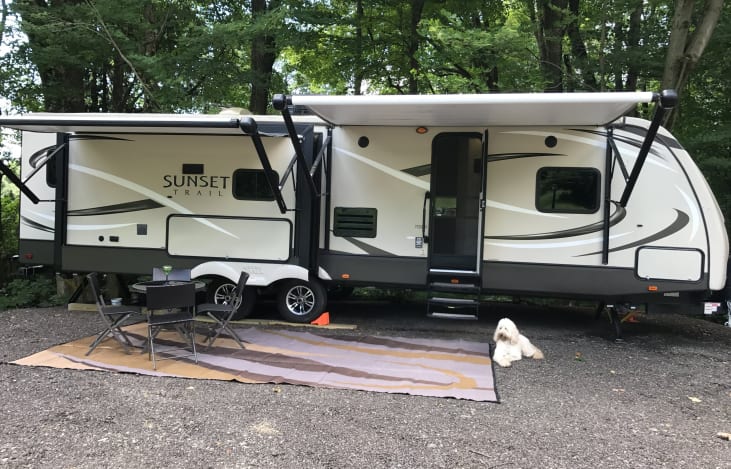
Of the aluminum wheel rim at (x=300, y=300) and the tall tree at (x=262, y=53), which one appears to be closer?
the aluminum wheel rim at (x=300, y=300)

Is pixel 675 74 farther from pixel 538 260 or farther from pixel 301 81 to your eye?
pixel 301 81

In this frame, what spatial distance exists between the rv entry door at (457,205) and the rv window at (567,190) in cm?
71

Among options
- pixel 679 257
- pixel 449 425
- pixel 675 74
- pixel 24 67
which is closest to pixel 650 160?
pixel 679 257

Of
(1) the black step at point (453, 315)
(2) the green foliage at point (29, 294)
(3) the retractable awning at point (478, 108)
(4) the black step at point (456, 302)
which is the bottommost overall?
(2) the green foliage at point (29, 294)

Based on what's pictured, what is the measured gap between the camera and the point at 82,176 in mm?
6793

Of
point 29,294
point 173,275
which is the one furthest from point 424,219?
point 29,294

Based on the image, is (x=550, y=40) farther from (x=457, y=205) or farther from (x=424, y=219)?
(x=424, y=219)

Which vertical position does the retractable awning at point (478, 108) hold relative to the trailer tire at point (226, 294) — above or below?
above

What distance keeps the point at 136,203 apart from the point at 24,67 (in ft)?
16.5

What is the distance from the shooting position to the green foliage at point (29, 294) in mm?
7730

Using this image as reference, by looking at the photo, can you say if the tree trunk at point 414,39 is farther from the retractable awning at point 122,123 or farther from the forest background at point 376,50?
the retractable awning at point 122,123

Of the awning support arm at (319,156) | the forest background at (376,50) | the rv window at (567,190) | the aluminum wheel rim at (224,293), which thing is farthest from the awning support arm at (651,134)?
the aluminum wheel rim at (224,293)

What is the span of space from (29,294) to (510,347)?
7.06m

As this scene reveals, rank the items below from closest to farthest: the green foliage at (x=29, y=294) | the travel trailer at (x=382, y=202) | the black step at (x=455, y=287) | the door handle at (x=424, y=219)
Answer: the travel trailer at (x=382, y=202) → the black step at (x=455, y=287) → the door handle at (x=424, y=219) → the green foliage at (x=29, y=294)
